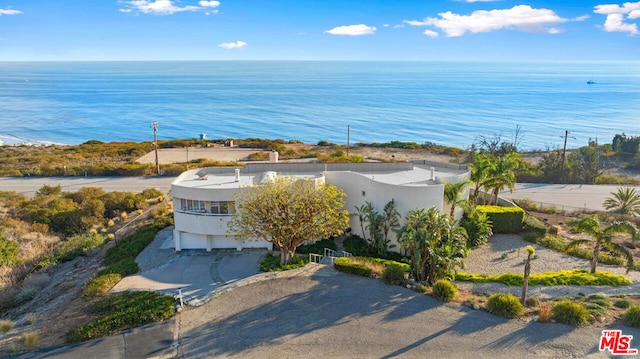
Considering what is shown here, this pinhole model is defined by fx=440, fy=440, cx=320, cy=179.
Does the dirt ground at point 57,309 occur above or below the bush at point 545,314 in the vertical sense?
below

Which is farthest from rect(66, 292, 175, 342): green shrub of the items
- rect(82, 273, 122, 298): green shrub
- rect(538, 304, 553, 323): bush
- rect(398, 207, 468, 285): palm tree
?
rect(538, 304, 553, 323): bush

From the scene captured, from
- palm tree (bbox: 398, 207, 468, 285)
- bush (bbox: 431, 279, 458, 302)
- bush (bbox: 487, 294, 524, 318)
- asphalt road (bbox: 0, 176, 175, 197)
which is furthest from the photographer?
asphalt road (bbox: 0, 176, 175, 197)

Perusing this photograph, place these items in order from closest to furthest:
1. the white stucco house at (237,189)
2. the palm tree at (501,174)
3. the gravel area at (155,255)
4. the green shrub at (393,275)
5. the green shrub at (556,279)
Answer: the green shrub at (393,275), the green shrub at (556,279), the gravel area at (155,255), the white stucco house at (237,189), the palm tree at (501,174)

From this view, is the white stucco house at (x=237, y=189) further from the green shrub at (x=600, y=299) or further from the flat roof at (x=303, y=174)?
the green shrub at (x=600, y=299)

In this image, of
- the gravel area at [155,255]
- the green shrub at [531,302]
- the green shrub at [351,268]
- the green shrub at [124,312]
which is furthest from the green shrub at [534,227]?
the green shrub at [124,312]

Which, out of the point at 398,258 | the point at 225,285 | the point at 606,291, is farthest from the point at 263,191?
the point at 606,291

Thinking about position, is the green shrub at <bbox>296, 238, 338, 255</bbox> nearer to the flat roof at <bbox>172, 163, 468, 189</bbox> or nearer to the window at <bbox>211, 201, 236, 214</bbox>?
the flat roof at <bbox>172, 163, 468, 189</bbox>
